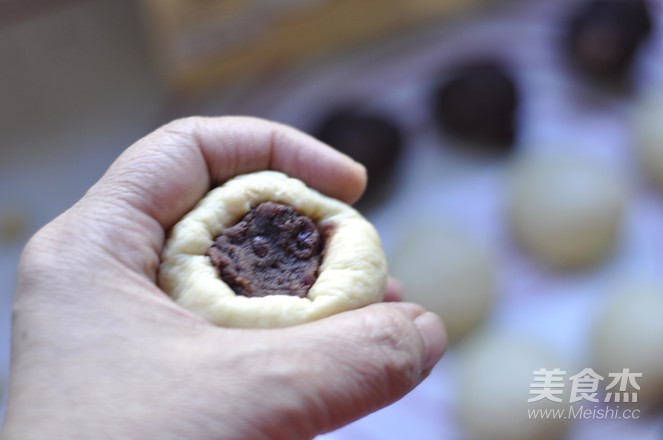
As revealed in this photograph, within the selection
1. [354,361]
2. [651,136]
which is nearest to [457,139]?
[651,136]

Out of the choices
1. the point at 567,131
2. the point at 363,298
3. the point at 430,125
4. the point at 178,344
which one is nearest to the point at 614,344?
the point at 567,131

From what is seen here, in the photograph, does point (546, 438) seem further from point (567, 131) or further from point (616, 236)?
point (567, 131)

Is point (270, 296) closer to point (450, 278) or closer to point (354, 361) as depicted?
point (354, 361)

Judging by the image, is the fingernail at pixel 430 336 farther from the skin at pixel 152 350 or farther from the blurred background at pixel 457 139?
the blurred background at pixel 457 139

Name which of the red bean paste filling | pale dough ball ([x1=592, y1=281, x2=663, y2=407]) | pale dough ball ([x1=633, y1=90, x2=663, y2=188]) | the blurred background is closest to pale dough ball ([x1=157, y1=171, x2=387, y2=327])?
the red bean paste filling

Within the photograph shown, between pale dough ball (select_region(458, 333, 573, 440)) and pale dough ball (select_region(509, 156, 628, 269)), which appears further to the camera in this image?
pale dough ball (select_region(509, 156, 628, 269))

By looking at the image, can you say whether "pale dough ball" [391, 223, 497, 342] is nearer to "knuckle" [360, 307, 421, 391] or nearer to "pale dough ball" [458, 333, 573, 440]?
"pale dough ball" [458, 333, 573, 440]

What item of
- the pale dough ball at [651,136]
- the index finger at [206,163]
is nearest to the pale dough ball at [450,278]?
the pale dough ball at [651,136]
